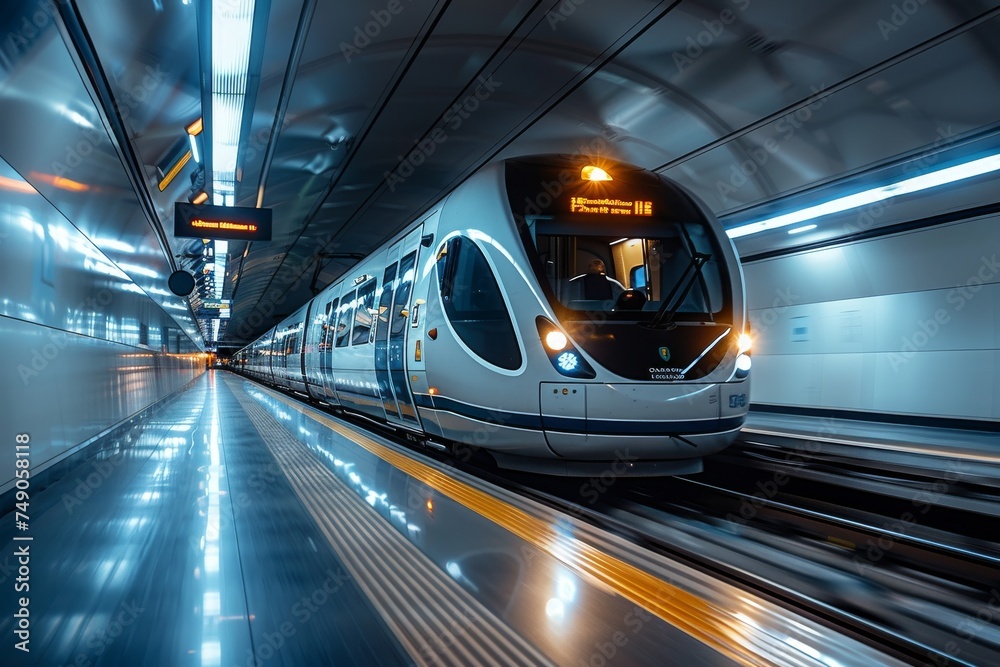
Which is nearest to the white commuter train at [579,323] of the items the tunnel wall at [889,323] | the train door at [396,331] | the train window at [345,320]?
the train door at [396,331]

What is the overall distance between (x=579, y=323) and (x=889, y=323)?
28.5ft

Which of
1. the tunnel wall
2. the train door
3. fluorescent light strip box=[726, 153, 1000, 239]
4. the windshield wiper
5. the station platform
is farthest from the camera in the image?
the tunnel wall

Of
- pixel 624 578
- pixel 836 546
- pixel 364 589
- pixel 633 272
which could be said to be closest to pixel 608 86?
pixel 633 272

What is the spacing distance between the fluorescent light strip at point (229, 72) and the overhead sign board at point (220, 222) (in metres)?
1.42

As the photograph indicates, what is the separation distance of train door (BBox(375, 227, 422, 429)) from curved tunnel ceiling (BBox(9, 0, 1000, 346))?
2521 millimetres

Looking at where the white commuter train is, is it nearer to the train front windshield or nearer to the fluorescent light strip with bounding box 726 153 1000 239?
the train front windshield

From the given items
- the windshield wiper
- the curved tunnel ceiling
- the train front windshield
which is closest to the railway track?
the windshield wiper

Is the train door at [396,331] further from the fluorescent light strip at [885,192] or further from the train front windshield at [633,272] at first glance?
the fluorescent light strip at [885,192]

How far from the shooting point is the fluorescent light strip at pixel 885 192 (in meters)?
8.23

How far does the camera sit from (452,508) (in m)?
4.27

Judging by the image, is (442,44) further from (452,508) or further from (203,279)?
(203,279)

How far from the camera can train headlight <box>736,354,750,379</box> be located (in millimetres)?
5184

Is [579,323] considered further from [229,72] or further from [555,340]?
[229,72]

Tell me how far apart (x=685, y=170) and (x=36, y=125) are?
898 cm
